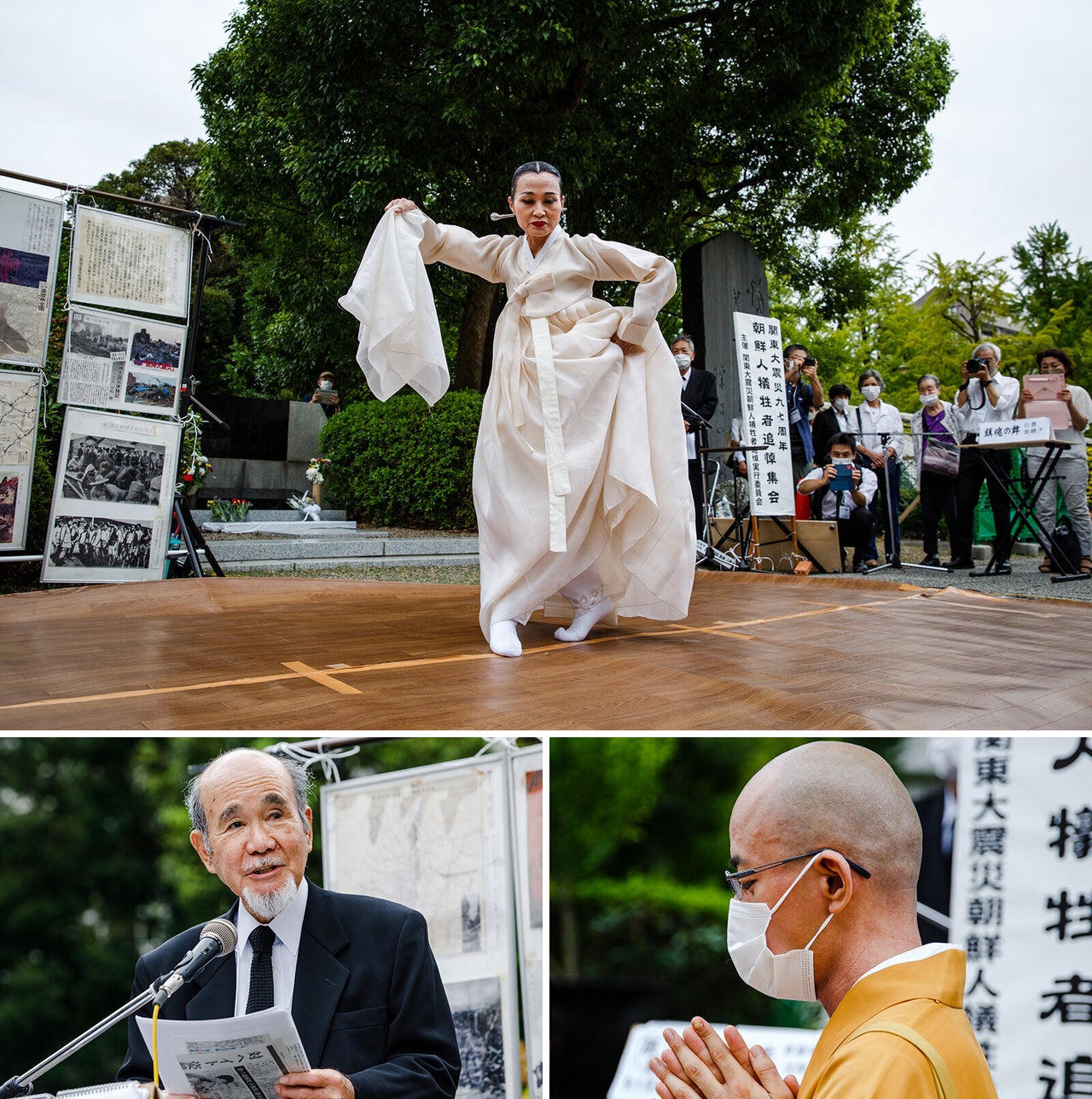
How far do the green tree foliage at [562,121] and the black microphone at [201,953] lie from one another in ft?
26.5

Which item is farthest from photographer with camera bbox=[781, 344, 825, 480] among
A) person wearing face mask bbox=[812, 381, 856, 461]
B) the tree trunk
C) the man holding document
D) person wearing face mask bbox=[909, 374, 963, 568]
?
the man holding document

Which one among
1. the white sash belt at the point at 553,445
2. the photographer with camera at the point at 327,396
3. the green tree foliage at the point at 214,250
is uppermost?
the green tree foliage at the point at 214,250

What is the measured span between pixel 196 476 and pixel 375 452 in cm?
297

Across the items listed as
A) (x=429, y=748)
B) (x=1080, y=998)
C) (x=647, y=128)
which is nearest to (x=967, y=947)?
(x=1080, y=998)

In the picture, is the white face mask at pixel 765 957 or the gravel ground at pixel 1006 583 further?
the gravel ground at pixel 1006 583

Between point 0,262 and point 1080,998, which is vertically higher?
point 0,262

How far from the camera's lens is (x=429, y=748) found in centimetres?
288

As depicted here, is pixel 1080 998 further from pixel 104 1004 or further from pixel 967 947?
pixel 104 1004

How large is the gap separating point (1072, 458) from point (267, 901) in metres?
5.97

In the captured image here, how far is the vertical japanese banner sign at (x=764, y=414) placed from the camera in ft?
22.0

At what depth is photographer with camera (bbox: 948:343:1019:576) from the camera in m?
6.62

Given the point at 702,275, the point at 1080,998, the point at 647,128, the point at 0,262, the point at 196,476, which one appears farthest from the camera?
the point at 647,128

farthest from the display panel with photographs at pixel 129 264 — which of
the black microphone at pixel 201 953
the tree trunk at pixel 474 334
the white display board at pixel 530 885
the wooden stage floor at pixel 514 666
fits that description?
the tree trunk at pixel 474 334

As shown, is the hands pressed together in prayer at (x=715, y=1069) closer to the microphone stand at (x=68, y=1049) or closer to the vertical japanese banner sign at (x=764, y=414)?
the microphone stand at (x=68, y=1049)
